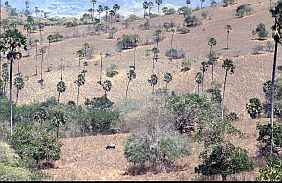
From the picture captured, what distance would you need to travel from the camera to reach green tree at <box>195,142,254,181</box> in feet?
149

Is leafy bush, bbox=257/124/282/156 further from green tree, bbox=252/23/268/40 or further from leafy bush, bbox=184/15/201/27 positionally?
leafy bush, bbox=184/15/201/27

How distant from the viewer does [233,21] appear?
537 feet

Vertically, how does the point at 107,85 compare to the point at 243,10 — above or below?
below

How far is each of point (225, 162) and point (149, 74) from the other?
260ft

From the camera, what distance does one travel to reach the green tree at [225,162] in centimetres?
4528

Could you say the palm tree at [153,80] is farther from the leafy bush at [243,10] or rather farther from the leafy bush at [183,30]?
the leafy bush at [243,10]

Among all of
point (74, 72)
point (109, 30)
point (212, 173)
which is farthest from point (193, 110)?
point (109, 30)

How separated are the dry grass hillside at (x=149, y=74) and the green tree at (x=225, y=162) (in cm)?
100

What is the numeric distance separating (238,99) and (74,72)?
44944mm

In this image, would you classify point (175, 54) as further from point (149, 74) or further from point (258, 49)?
point (258, 49)

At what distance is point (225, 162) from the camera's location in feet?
152

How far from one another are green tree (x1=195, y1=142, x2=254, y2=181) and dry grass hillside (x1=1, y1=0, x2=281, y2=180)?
1001 millimetres

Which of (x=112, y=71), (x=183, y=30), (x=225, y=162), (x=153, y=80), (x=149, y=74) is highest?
(x=183, y=30)

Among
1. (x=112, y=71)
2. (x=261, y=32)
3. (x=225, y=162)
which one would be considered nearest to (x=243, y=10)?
(x=261, y=32)
